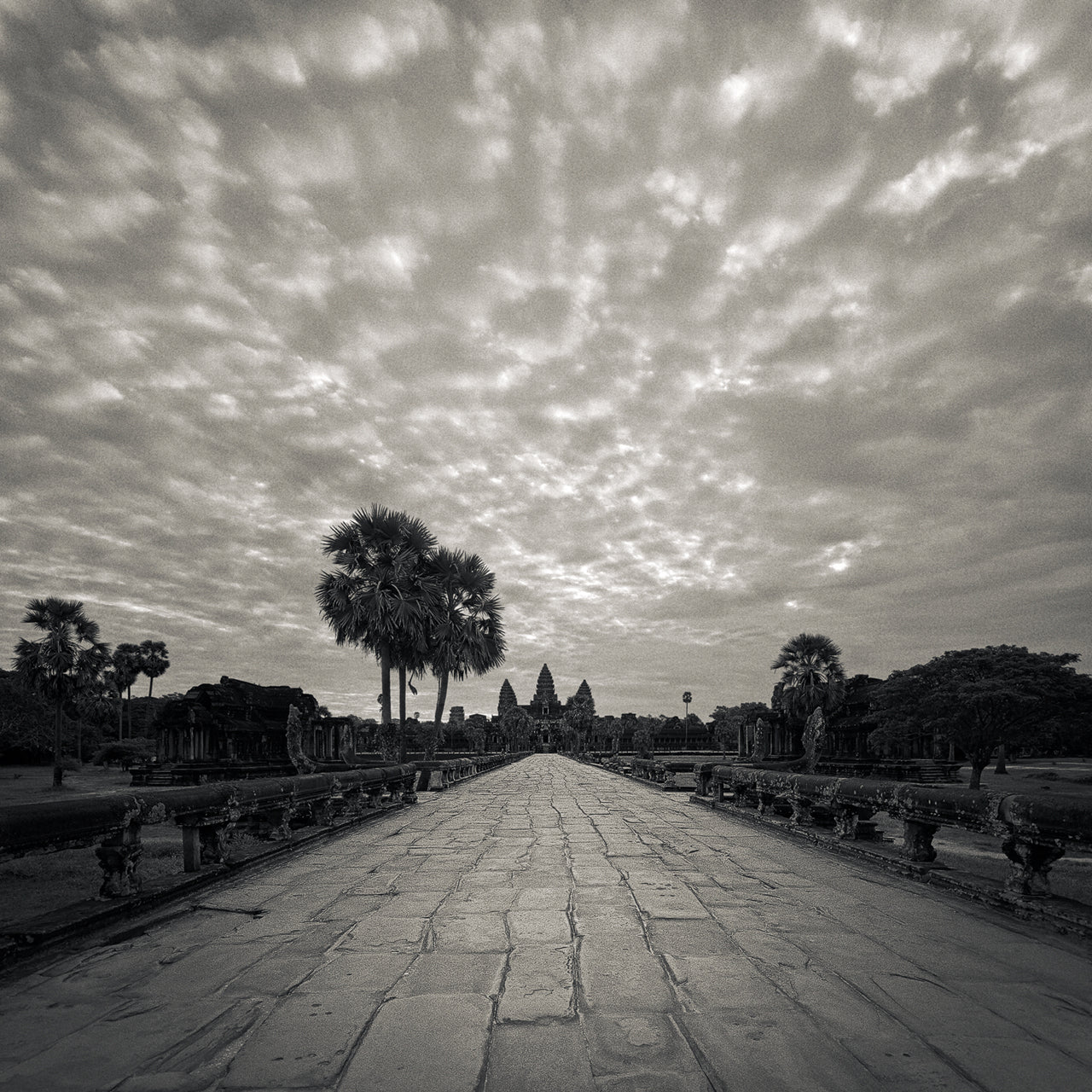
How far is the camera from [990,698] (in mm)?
23328

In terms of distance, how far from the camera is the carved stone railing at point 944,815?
4.38m

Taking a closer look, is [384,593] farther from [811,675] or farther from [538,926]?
[811,675]

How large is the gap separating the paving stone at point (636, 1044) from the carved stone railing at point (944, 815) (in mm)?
2856

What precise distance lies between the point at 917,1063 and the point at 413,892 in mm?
3977

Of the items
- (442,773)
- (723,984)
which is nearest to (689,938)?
(723,984)

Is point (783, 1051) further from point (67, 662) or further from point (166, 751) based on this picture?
point (67, 662)

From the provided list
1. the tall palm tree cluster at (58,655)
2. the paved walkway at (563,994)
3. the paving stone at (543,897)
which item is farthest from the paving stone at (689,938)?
the tall palm tree cluster at (58,655)

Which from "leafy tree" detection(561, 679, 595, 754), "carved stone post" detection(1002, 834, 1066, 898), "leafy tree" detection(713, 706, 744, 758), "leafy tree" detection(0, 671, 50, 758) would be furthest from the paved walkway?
"leafy tree" detection(561, 679, 595, 754)

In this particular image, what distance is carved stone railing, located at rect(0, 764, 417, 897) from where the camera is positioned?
159 inches

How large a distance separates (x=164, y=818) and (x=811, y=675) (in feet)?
145

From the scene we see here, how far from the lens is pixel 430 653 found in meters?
28.0

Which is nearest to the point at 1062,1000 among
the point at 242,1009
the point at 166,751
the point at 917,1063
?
the point at 917,1063

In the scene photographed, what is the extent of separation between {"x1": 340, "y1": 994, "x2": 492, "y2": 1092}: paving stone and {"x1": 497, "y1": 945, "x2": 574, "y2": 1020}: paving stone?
137 mm

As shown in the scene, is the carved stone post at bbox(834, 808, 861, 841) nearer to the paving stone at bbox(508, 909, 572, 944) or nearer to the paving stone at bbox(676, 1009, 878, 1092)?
the paving stone at bbox(508, 909, 572, 944)
